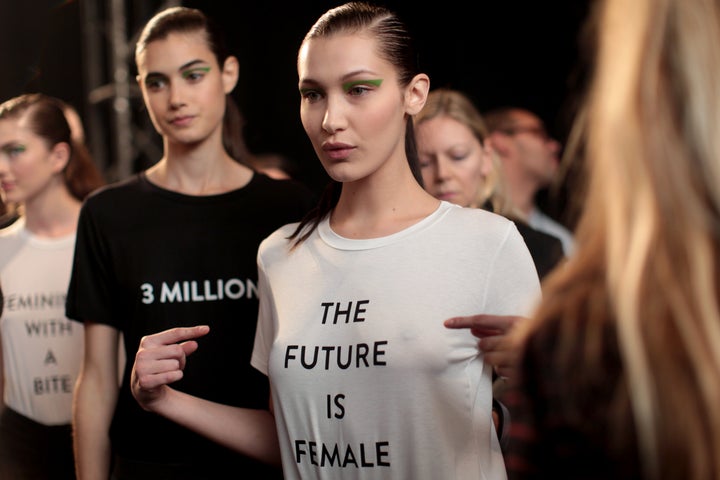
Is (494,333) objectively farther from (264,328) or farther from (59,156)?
(59,156)

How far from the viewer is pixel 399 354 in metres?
1.59

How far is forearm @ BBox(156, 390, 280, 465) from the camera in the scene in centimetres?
182

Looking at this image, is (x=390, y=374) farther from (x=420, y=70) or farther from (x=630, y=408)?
(x=630, y=408)

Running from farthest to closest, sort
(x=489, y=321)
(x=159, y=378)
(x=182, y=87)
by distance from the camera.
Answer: (x=182, y=87) < (x=159, y=378) < (x=489, y=321)

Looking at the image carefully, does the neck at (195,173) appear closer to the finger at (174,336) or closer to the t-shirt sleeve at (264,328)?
the t-shirt sleeve at (264,328)

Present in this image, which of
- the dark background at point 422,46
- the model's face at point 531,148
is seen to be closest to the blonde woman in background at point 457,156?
the model's face at point 531,148

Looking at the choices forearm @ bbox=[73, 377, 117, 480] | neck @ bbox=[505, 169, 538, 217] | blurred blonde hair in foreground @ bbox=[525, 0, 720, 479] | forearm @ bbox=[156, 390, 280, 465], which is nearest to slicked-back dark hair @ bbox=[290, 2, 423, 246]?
forearm @ bbox=[156, 390, 280, 465]

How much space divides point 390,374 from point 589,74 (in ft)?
2.25

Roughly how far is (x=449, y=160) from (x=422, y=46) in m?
2.73

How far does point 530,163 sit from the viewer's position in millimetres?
4309

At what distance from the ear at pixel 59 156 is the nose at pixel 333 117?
1.35 meters

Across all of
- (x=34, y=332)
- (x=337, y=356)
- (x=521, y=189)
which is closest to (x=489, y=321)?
(x=337, y=356)

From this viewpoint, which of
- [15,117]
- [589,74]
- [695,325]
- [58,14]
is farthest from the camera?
[58,14]

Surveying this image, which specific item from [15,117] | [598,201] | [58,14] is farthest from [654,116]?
[58,14]
